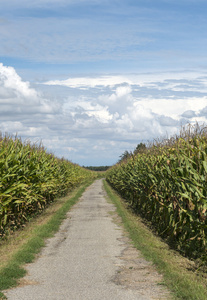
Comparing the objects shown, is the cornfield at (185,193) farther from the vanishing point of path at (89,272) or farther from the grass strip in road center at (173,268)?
the vanishing point of path at (89,272)

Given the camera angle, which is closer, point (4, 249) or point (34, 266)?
point (34, 266)

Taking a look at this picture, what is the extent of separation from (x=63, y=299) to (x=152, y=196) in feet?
28.8

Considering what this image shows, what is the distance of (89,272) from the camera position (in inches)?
308

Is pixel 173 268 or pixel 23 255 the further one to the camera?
pixel 23 255

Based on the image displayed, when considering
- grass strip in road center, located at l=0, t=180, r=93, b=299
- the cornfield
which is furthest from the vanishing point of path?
the cornfield

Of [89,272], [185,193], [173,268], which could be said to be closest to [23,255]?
[89,272]

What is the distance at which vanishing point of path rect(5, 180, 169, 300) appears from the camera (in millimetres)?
6375

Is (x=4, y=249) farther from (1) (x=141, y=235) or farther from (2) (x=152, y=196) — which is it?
(2) (x=152, y=196)

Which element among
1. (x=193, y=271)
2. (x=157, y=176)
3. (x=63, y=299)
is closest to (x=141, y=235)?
(x=157, y=176)

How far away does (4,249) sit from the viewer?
34.1ft

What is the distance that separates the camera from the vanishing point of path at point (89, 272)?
6.38m

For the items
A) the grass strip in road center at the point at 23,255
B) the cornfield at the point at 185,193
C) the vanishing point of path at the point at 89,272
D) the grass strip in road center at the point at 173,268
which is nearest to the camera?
the grass strip in road center at the point at 173,268

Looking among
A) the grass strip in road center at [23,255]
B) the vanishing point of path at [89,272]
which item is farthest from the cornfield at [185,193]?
the grass strip in road center at [23,255]

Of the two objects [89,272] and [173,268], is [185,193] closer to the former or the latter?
[173,268]
